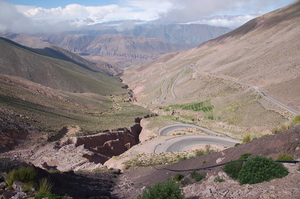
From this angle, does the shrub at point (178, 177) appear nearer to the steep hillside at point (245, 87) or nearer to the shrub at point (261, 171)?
the shrub at point (261, 171)

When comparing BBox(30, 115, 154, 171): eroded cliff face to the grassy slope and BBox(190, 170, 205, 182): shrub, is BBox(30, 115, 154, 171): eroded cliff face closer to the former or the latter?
the grassy slope

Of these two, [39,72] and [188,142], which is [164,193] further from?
[39,72]

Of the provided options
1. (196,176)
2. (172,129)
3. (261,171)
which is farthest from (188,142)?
(261,171)

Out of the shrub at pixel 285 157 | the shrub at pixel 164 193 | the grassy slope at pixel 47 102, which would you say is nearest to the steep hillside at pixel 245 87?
the grassy slope at pixel 47 102

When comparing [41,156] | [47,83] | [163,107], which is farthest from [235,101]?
[47,83]

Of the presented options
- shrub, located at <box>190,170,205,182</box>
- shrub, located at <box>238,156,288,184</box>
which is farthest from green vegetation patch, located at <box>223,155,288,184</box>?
shrub, located at <box>190,170,205,182</box>

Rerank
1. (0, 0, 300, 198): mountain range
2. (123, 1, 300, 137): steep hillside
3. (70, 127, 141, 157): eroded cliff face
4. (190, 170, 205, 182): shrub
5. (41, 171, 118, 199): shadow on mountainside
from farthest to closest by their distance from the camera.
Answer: (123, 1, 300, 137): steep hillside
(70, 127, 141, 157): eroded cliff face
(0, 0, 300, 198): mountain range
(190, 170, 205, 182): shrub
(41, 171, 118, 199): shadow on mountainside

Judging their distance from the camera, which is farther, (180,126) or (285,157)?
(180,126)

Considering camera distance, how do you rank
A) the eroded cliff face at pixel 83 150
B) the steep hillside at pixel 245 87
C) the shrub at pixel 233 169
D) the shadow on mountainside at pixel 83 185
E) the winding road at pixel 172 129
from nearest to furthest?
the shrub at pixel 233 169
the shadow on mountainside at pixel 83 185
the eroded cliff face at pixel 83 150
the winding road at pixel 172 129
the steep hillside at pixel 245 87

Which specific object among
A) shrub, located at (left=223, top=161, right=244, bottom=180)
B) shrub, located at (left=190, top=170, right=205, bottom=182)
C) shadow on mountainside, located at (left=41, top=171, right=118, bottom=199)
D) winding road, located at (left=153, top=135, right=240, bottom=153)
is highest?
shrub, located at (left=223, top=161, right=244, bottom=180)
